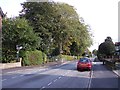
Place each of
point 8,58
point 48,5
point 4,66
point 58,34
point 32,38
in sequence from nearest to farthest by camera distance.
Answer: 1. point 4,66
2. point 8,58
3. point 32,38
4. point 48,5
5. point 58,34

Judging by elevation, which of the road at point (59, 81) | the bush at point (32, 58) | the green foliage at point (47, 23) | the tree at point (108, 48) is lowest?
the road at point (59, 81)

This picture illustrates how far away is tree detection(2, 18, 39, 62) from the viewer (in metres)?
56.2

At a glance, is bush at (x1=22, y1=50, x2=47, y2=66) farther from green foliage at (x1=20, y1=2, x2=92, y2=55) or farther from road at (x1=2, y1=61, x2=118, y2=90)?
road at (x1=2, y1=61, x2=118, y2=90)

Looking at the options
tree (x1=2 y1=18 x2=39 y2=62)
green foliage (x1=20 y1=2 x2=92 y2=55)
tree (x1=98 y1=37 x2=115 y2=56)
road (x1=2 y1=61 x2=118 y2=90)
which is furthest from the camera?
tree (x1=98 y1=37 x2=115 y2=56)

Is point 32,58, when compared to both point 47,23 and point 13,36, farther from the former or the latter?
point 47,23

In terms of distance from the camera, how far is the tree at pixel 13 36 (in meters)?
56.2

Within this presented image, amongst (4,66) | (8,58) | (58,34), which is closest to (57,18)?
(58,34)

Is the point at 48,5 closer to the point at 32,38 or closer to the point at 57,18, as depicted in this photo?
the point at 57,18

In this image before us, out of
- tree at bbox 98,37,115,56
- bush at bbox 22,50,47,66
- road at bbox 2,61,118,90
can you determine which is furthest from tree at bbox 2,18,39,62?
tree at bbox 98,37,115,56

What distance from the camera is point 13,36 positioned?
56469 millimetres

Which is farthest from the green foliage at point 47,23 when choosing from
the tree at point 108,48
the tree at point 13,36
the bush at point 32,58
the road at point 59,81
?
the road at point 59,81

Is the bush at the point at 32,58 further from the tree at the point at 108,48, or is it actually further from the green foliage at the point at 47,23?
the tree at the point at 108,48

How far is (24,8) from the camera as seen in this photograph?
77312mm

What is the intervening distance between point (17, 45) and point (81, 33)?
155 feet
